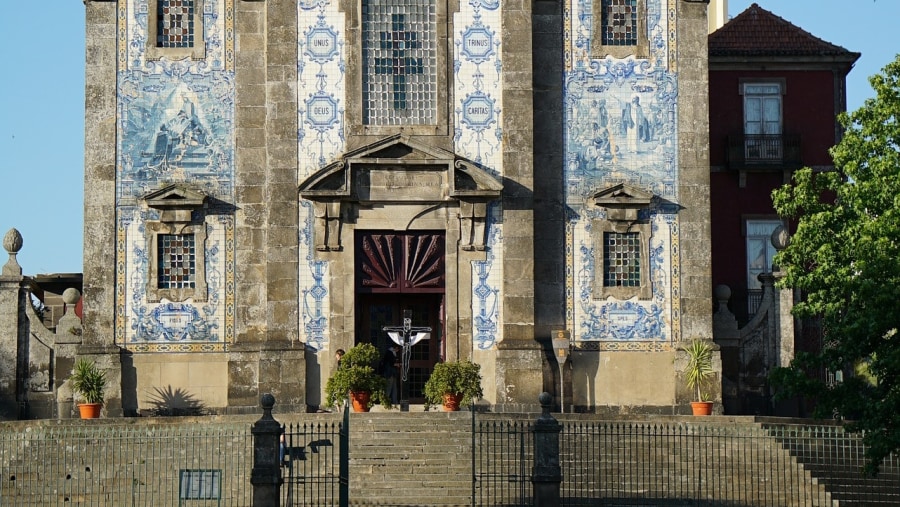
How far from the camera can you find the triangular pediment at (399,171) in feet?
121

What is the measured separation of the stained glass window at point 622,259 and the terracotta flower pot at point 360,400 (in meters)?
5.61

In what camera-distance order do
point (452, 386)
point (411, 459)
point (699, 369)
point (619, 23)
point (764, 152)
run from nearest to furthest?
point (411, 459), point (452, 386), point (699, 369), point (619, 23), point (764, 152)

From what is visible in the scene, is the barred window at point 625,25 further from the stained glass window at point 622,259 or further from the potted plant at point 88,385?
the potted plant at point 88,385

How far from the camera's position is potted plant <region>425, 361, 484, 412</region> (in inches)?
1396

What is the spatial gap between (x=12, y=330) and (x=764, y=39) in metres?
18.2

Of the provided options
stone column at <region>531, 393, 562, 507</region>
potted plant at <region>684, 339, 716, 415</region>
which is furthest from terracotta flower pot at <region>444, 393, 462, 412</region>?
stone column at <region>531, 393, 562, 507</region>

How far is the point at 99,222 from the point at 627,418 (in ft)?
35.9

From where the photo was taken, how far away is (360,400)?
35.1 m

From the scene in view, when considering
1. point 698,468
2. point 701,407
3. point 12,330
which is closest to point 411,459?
point 698,468

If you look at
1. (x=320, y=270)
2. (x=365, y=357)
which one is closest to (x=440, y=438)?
(x=365, y=357)

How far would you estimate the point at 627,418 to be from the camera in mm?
34438

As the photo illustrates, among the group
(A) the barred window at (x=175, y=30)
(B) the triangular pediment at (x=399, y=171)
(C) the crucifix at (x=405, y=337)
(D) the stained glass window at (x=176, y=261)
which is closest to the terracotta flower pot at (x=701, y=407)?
(C) the crucifix at (x=405, y=337)

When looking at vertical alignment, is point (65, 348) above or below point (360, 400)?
above

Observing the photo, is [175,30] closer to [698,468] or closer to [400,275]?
[400,275]
